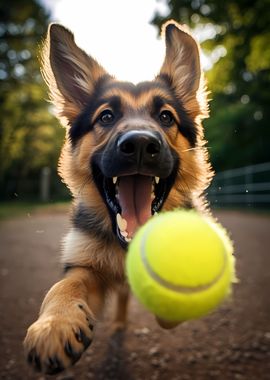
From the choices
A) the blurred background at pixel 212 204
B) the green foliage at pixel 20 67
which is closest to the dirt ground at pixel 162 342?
the blurred background at pixel 212 204

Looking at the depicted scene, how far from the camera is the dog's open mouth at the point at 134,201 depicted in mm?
2314

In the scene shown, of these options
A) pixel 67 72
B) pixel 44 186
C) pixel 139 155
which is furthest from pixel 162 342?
pixel 44 186

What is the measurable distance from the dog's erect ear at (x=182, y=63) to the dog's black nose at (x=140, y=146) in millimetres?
752

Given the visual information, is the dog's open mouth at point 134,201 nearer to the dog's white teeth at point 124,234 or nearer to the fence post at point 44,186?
the dog's white teeth at point 124,234

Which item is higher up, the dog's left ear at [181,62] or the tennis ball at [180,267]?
the dog's left ear at [181,62]

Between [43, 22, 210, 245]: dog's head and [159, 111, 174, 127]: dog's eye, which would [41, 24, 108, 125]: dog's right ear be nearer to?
[43, 22, 210, 245]: dog's head

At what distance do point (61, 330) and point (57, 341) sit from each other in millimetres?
67

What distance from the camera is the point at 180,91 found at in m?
2.83

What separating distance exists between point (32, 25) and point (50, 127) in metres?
7.28

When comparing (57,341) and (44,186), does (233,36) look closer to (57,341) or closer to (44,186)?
(57,341)

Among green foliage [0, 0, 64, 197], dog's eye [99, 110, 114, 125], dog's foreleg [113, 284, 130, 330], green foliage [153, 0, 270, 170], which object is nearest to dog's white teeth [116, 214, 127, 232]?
dog's eye [99, 110, 114, 125]

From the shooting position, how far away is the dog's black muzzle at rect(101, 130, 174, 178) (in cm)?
209

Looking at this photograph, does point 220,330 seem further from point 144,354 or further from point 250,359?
point 144,354

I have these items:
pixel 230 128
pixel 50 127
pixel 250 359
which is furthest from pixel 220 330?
pixel 50 127
